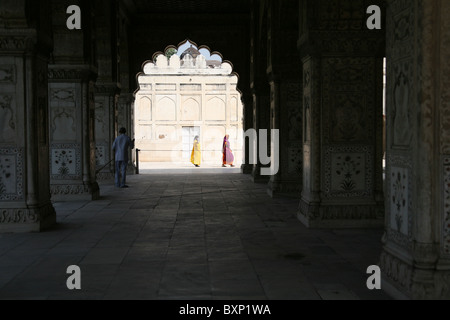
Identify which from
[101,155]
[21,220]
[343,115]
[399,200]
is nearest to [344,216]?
[343,115]

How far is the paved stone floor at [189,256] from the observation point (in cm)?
462

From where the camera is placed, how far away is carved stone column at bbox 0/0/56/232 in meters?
7.52

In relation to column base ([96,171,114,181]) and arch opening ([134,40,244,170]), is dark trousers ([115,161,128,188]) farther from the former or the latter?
arch opening ([134,40,244,170])

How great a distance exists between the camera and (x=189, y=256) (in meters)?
5.98

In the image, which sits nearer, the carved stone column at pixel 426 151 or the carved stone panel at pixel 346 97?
the carved stone column at pixel 426 151

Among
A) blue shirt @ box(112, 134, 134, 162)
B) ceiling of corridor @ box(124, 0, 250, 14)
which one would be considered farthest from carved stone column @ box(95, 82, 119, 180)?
ceiling of corridor @ box(124, 0, 250, 14)

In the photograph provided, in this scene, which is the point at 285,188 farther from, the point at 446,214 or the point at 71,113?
the point at 446,214

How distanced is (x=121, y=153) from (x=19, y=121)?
6371 millimetres

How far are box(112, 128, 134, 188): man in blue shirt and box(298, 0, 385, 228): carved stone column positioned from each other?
279 inches

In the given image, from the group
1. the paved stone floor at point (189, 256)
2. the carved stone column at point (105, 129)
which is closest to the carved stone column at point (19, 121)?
the paved stone floor at point (189, 256)

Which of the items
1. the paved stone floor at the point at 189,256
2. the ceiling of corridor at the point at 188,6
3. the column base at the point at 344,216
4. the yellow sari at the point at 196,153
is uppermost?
the ceiling of corridor at the point at 188,6

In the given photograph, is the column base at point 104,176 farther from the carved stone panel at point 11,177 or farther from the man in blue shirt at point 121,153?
the carved stone panel at point 11,177

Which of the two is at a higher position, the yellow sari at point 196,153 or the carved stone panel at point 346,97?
the carved stone panel at point 346,97

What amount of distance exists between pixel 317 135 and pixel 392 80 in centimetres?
321
